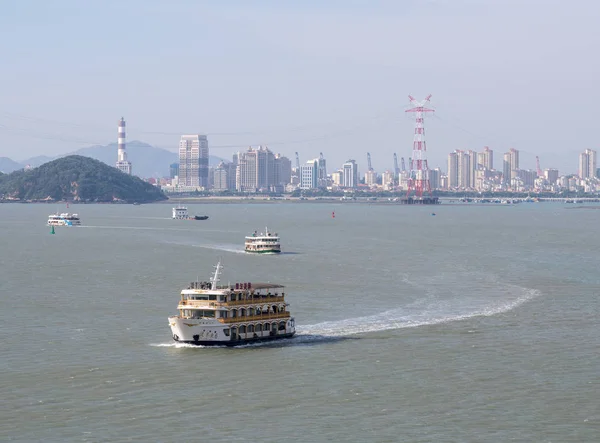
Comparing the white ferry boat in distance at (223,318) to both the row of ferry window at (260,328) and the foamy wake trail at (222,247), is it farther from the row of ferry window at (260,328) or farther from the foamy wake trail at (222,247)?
the foamy wake trail at (222,247)

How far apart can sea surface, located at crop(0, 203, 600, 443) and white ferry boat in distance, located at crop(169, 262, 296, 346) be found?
0.90 metres

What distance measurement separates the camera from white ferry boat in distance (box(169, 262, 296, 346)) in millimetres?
51594

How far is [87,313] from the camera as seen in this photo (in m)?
62.7

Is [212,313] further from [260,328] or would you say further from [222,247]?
[222,247]

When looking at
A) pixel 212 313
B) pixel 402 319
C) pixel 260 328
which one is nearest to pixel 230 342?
pixel 212 313

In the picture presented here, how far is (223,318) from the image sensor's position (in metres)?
52.0

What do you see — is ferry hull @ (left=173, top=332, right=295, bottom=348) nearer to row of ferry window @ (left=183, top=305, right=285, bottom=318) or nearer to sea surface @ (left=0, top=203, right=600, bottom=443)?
sea surface @ (left=0, top=203, right=600, bottom=443)

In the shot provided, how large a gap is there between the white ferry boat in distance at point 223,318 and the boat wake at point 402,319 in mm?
574

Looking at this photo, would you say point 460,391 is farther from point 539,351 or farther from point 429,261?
point 429,261

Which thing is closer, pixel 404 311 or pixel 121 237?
pixel 404 311

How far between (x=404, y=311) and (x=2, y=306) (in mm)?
25283

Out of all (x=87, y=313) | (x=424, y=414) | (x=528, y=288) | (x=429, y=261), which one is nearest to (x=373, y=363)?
(x=424, y=414)

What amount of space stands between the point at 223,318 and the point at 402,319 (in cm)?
1377

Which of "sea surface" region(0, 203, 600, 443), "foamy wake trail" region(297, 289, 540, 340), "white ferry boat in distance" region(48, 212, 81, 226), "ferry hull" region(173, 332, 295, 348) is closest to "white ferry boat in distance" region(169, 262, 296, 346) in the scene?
"ferry hull" region(173, 332, 295, 348)
